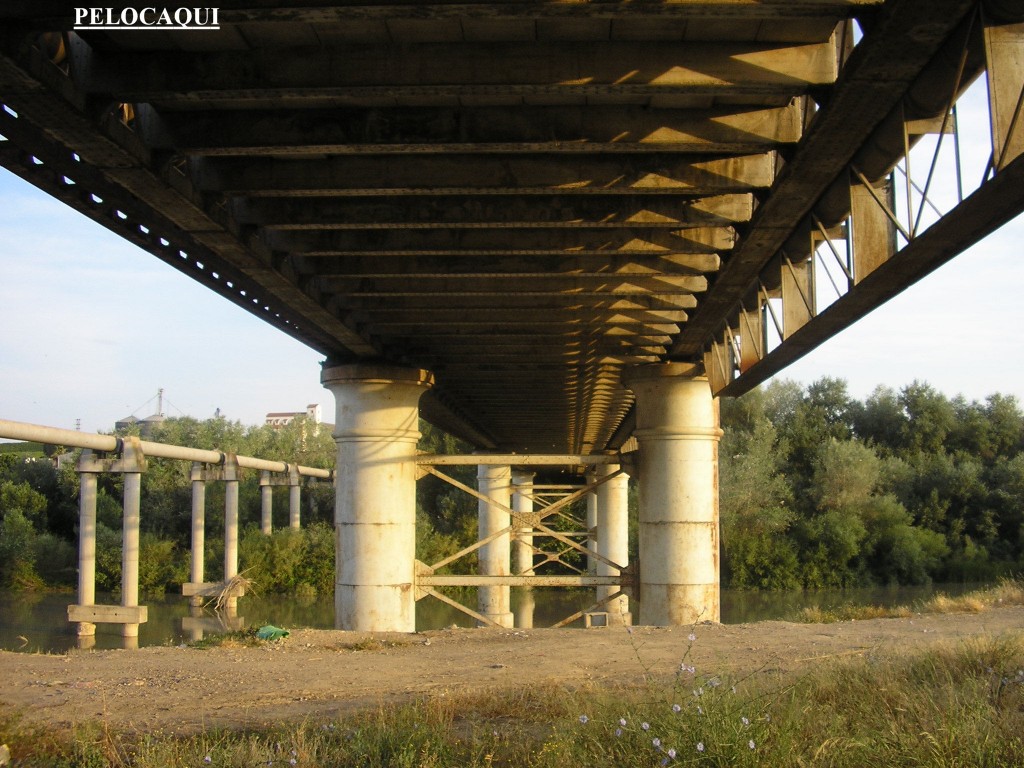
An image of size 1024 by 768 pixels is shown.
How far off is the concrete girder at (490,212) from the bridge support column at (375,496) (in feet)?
24.1

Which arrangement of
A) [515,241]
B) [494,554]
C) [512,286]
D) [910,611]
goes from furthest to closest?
1. [494,554]
2. [910,611]
3. [512,286]
4. [515,241]

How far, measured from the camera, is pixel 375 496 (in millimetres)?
17016

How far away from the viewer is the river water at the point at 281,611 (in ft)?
96.6

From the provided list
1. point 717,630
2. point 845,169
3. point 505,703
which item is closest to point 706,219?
point 845,169

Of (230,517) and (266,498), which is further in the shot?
(266,498)

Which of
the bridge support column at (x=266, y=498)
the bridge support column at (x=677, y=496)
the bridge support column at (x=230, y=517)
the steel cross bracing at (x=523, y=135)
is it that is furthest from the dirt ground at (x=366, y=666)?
the bridge support column at (x=266, y=498)

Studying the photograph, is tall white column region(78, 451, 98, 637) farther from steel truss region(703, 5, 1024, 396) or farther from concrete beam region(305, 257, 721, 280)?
steel truss region(703, 5, 1024, 396)

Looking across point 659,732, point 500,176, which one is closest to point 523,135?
point 500,176

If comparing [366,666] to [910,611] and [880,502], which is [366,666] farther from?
[880,502]

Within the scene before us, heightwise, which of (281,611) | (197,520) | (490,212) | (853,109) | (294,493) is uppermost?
(490,212)

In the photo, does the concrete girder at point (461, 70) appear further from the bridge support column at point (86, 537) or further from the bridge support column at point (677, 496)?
the bridge support column at point (86, 537)

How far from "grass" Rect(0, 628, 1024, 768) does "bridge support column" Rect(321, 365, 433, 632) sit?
8659 mm

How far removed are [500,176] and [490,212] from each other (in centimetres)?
99

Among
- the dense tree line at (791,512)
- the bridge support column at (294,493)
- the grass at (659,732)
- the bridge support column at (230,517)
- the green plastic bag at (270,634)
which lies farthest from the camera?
the dense tree line at (791,512)
